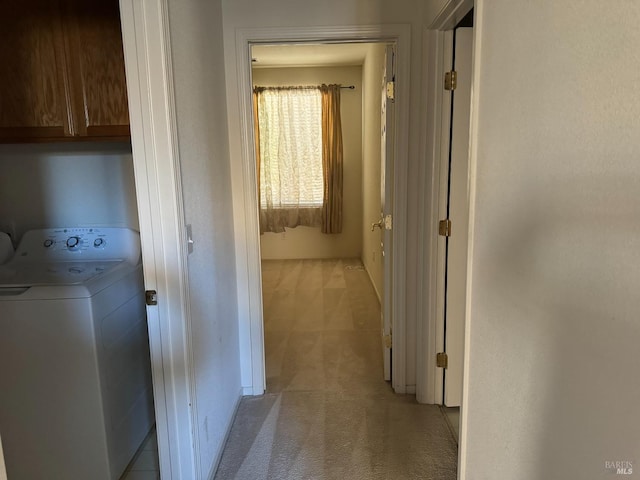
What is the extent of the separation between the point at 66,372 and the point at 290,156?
15.1 ft

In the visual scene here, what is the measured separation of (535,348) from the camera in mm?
1008

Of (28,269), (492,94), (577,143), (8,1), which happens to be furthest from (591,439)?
(8,1)

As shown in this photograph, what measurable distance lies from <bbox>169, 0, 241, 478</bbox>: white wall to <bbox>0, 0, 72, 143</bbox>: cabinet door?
0.70 m

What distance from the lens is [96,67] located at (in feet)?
6.63

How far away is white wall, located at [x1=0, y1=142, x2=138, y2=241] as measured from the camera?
235 centimetres

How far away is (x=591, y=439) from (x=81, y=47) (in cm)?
239

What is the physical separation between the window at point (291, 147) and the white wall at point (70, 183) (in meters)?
3.61

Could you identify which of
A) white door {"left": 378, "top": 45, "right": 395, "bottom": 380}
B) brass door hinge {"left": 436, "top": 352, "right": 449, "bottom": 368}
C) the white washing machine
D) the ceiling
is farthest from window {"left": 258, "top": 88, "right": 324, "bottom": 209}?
the white washing machine

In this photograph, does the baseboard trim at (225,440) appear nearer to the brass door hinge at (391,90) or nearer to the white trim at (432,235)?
the white trim at (432,235)

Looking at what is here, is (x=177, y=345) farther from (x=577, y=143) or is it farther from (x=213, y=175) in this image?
(x=577, y=143)

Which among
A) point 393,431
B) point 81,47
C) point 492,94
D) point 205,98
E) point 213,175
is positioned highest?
point 81,47

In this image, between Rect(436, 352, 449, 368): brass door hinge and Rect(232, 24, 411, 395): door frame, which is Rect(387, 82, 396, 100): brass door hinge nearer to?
Rect(232, 24, 411, 395): door frame

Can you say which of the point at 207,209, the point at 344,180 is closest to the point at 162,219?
the point at 207,209

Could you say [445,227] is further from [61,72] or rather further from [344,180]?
[344,180]
